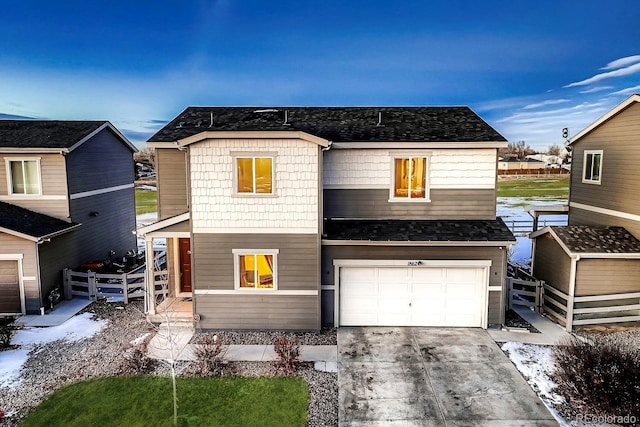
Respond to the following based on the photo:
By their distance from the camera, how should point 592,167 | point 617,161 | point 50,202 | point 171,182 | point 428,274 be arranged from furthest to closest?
point 50,202
point 592,167
point 617,161
point 171,182
point 428,274

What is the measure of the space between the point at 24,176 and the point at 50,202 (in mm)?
1385

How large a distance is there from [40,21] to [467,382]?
3652cm

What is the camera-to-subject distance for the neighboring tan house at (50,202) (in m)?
12.9

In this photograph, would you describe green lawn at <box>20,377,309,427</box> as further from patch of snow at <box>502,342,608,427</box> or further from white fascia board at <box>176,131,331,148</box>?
white fascia board at <box>176,131,331,148</box>

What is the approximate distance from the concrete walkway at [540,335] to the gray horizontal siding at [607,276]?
1.31 m

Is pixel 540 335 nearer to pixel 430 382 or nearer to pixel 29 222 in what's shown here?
pixel 430 382

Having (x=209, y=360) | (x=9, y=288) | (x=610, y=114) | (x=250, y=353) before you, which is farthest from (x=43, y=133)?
(x=610, y=114)

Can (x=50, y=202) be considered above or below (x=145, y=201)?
above

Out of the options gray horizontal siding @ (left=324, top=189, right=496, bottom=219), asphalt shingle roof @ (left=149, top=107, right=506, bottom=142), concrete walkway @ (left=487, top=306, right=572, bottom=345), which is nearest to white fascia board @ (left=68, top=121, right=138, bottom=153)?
asphalt shingle roof @ (left=149, top=107, right=506, bottom=142)

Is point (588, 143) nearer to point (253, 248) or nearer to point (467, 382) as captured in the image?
point (467, 382)

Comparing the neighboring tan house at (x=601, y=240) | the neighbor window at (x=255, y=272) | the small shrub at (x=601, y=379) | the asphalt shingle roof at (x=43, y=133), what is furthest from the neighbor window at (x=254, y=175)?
the neighboring tan house at (x=601, y=240)

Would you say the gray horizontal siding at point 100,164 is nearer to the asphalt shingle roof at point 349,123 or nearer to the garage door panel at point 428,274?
the asphalt shingle roof at point 349,123

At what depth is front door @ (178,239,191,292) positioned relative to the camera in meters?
13.5

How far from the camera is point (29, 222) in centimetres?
1362
